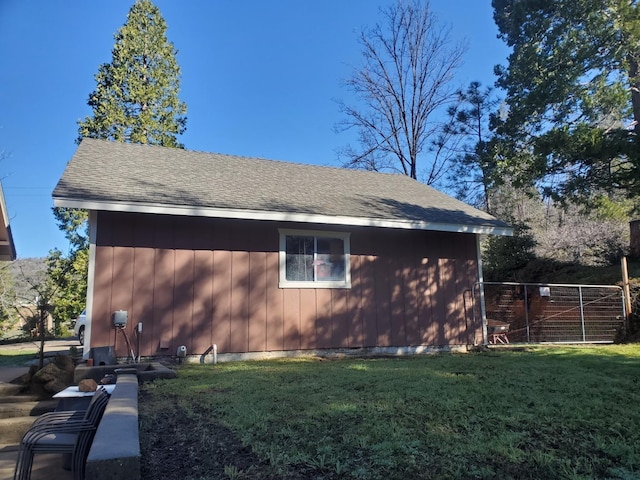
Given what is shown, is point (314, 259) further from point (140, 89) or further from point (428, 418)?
point (140, 89)

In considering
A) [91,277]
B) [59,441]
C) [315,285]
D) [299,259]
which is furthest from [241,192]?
[59,441]

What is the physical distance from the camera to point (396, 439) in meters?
3.07

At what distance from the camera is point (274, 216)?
26.5ft

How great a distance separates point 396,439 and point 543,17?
13.5 meters

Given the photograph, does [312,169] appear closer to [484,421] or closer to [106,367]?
[106,367]

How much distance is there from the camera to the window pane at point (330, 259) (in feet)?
29.3

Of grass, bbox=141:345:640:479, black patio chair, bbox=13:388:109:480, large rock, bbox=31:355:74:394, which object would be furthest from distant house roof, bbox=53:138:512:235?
black patio chair, bbox=13:388:109:480

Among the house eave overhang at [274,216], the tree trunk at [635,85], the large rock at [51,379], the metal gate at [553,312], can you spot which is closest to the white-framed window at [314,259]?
the house eave overhang at [274,216]

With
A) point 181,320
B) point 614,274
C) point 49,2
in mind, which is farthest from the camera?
point 614,274


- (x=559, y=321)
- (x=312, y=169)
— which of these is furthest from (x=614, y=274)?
(x=312, y=169)

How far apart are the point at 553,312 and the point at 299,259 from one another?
8.12 metres

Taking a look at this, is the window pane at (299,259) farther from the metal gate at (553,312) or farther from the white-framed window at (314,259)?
the metal gate at (553,312)

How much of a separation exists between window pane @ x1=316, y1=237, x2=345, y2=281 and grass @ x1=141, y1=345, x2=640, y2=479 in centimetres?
261

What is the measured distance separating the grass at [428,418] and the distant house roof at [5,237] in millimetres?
4881
